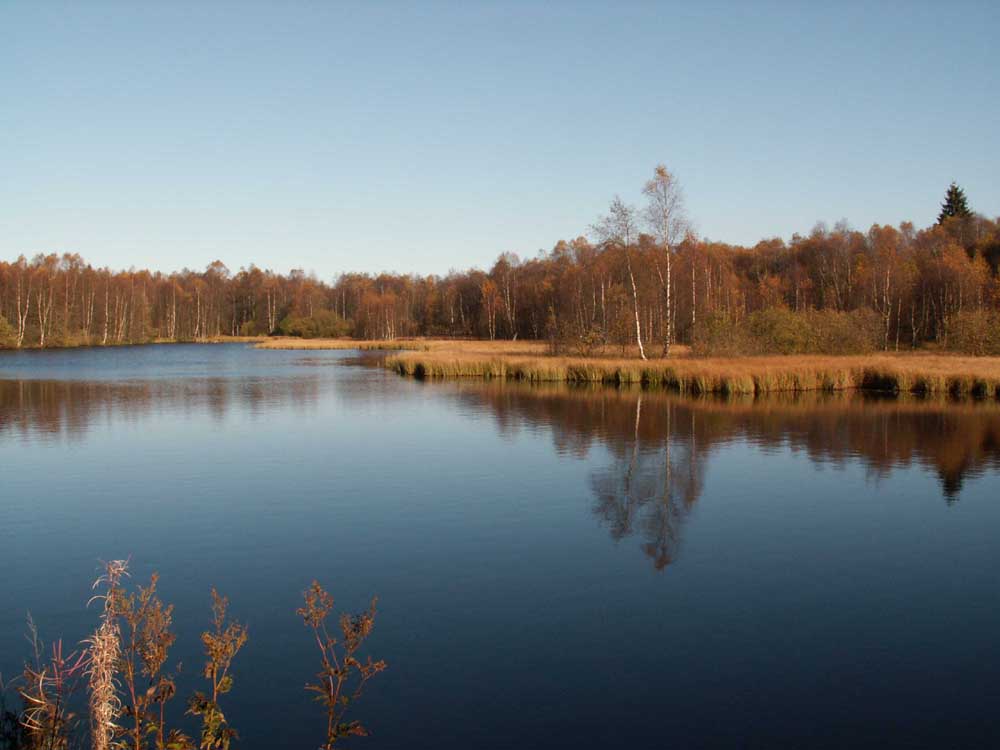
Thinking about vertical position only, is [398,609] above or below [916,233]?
below

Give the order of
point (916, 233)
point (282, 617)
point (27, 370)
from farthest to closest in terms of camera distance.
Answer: point (916, 233) < point (27, 370) < point (282, 617)

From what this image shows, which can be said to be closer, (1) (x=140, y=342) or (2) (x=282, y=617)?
(2) (x=282, y=617)

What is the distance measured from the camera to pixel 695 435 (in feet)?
65.4

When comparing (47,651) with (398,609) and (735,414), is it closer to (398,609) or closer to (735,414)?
(398,609)

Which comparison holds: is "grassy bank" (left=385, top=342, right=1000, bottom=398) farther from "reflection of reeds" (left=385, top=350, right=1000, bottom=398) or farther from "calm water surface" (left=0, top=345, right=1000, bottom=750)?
"calm water surface" (left=0, top=345, right=1000, bottom=750)

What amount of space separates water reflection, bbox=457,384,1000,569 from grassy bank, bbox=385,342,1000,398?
1462 millimetres

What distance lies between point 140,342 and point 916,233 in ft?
249

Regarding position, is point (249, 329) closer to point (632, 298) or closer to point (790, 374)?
point (632, 298)

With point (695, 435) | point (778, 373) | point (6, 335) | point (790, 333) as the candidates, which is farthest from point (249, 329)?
point (695, 435)

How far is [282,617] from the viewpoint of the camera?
8148 mm

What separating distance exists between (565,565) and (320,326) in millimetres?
82958

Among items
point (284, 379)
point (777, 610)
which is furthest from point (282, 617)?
point (284, 379)

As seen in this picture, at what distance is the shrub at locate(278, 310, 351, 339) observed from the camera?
294 ft

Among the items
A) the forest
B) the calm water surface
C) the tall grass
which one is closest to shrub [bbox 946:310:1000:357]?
the forest
